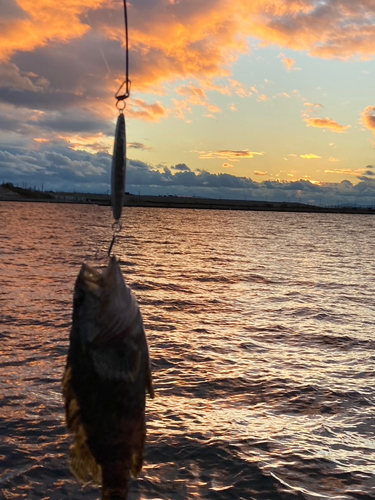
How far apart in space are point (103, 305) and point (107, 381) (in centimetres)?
61

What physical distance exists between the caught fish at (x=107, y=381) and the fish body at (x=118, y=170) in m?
0.41

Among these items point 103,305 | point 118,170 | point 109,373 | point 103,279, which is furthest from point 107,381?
point 118,170

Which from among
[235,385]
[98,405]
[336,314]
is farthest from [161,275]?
[98,405]

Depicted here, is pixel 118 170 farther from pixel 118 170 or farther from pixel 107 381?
pixel 107 381

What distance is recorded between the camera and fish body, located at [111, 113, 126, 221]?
3.44m

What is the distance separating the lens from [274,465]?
750 centimetres

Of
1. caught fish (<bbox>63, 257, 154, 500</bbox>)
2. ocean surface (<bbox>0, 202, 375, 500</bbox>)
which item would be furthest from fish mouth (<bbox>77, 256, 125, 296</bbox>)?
ocean surface (<bbox>0, 202, 375, 500</bbox>)

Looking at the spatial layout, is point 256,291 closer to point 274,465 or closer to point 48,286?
point 48,286

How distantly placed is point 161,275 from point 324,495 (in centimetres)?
2146

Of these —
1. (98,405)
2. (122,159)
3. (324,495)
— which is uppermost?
(122,159)

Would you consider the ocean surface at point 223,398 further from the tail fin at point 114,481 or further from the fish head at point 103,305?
the tail fin at point 114,481

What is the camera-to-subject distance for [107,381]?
3666mm

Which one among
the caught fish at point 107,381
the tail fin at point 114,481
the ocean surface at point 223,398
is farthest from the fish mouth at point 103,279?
the tail fin at point 114,481

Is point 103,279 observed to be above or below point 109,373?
above
